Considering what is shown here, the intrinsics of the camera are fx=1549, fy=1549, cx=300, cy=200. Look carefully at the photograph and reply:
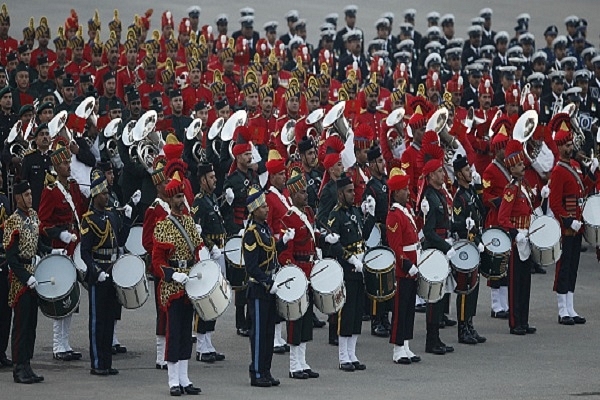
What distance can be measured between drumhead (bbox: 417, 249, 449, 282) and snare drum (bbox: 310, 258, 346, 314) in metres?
1.09

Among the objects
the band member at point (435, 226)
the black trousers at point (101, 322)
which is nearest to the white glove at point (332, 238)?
the band member at point (435, 226)

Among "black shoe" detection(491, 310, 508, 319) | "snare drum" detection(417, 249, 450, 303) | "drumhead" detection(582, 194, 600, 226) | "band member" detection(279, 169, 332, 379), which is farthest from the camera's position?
"black shoe" detection(491, 310, 508, 319)

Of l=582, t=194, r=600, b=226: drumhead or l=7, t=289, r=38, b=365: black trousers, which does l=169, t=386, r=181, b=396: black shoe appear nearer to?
l=7, t=289, r=38, b=365: black trousers

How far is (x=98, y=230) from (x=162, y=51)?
38.5 ft

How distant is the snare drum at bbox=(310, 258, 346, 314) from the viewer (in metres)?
13.4

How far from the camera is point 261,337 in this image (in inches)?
512

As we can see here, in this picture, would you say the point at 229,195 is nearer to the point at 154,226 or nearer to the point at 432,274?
the point at 154,226

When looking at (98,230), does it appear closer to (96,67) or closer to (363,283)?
(363,283)

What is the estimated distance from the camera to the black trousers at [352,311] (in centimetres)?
1396

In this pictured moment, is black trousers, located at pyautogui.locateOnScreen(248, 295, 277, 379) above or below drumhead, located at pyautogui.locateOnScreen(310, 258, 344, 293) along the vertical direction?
below

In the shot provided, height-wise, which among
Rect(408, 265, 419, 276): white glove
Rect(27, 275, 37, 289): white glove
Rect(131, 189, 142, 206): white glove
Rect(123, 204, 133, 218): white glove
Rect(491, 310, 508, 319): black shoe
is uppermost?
Rect(131, 189, 142, 206): white glove

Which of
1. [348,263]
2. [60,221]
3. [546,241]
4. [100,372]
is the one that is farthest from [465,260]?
[60,221]

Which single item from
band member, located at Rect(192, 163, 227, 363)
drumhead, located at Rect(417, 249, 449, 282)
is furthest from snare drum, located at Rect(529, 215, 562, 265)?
band member, located at Rect(192, 163, 227, 363)

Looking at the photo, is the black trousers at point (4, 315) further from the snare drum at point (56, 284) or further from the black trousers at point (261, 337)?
the black trousers at point (261, 337)
